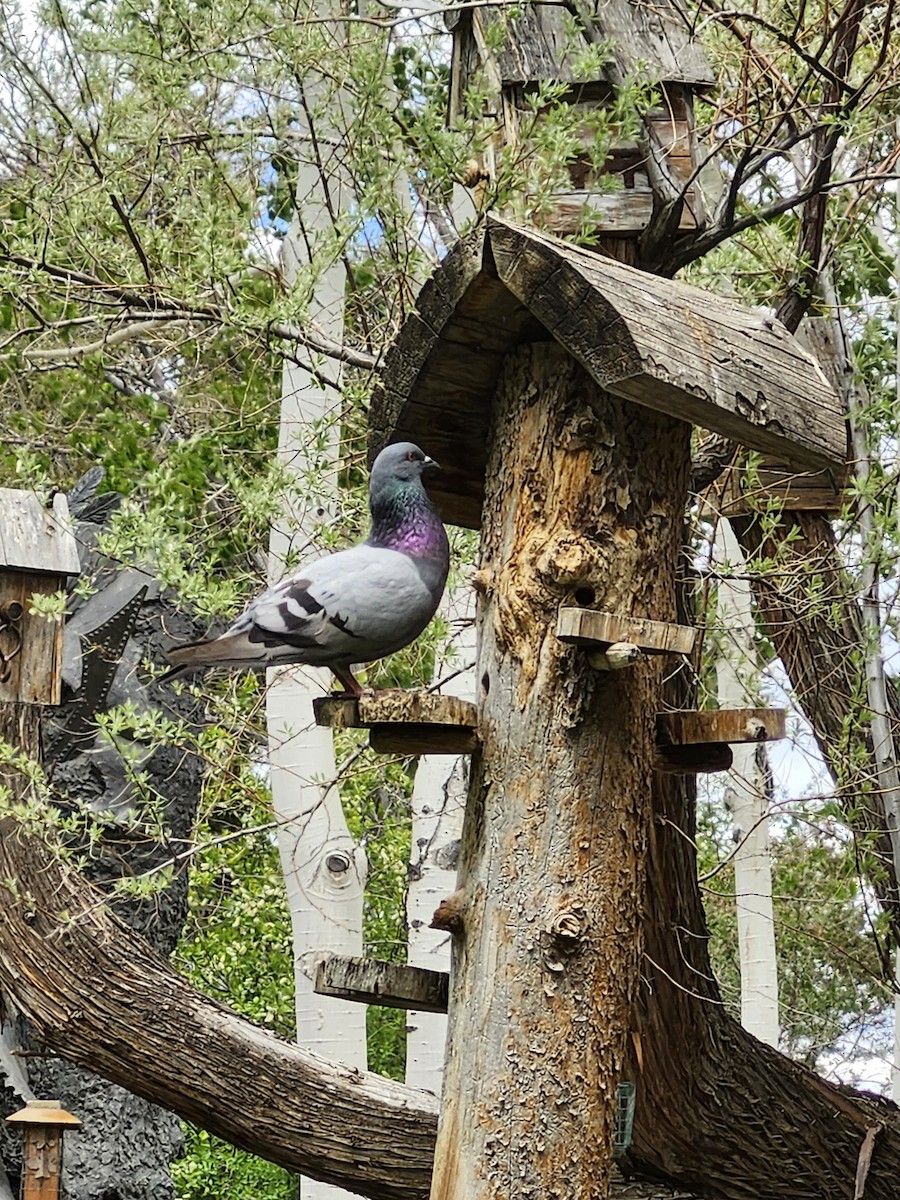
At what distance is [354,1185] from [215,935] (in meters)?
5.64

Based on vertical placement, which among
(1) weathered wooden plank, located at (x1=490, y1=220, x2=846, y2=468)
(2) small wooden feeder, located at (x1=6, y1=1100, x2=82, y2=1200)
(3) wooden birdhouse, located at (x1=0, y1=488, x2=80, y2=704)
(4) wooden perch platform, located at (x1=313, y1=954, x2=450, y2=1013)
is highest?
(1) weathered wooden plank, located at (x1=490, y1=220, x2=846, y2=468)

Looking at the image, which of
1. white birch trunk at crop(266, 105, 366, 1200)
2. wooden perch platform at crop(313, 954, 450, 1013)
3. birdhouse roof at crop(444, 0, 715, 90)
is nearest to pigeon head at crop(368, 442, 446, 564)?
wooden perch platform at crop(313, 954, 450, 1013)

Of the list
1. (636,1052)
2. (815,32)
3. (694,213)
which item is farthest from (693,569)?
(815,32)

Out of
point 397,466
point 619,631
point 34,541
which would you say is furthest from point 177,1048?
point 619,631

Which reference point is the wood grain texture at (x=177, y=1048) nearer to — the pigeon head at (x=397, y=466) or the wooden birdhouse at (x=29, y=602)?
the wooden birdhouse at (x=29, y=602)

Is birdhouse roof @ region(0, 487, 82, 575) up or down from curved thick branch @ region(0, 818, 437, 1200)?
up

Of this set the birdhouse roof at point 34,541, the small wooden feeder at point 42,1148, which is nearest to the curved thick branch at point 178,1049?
the birdhouse roof at point 34,541

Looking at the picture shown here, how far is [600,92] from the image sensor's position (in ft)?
13.1

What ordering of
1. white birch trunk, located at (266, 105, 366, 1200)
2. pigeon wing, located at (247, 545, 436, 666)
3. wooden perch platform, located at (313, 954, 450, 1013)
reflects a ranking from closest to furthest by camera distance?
1. pigeon wing, located at (247, 545, 436, 666)
2. wooden perch platform, located at (313, 954, 450, 1013)
3. white birch trunk, located at (266, 105, 366, 1200)

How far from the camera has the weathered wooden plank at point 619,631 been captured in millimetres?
2607

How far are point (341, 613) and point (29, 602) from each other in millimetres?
1609

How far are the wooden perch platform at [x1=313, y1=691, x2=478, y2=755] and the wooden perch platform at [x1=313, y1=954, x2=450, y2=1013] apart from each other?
502mm

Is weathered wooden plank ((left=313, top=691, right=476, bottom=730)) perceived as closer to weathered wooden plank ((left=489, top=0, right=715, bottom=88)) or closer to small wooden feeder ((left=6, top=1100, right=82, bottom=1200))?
weathered wooden plank ((left=489, top=0, right=715, bottom=88))

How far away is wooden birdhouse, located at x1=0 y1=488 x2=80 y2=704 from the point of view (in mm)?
4023
